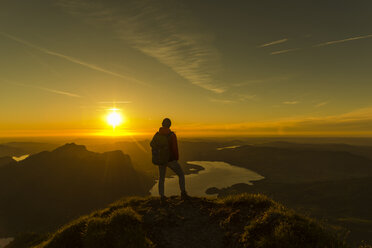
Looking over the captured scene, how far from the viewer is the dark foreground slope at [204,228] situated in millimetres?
7177

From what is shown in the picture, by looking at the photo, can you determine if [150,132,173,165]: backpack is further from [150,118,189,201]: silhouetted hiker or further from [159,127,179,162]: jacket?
[159,127,179,162]: jacket

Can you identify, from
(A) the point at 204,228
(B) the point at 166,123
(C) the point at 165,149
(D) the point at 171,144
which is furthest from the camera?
(B) the point at 166,123

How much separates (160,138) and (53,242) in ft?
20.3

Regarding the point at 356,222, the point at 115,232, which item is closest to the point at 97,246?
the point at 115,232

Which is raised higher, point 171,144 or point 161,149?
point 171,144

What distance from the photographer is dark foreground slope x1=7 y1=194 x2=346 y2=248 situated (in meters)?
7.18

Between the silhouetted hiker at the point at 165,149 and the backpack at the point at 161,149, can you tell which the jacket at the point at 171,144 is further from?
the backpack at the point at 161,149

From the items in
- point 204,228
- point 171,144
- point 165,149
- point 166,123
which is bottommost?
point 204,228

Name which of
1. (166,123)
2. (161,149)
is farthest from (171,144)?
(166,123)

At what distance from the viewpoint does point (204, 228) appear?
905cm

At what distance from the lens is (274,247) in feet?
22.5

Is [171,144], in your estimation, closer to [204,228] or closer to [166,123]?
[166,123]

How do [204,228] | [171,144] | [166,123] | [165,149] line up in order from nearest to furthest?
[204,228] → [165,149] → [171,144] → [166,123]

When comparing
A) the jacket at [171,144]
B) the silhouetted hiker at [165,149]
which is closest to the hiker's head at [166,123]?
the silhouetted hiker at [165,149]
